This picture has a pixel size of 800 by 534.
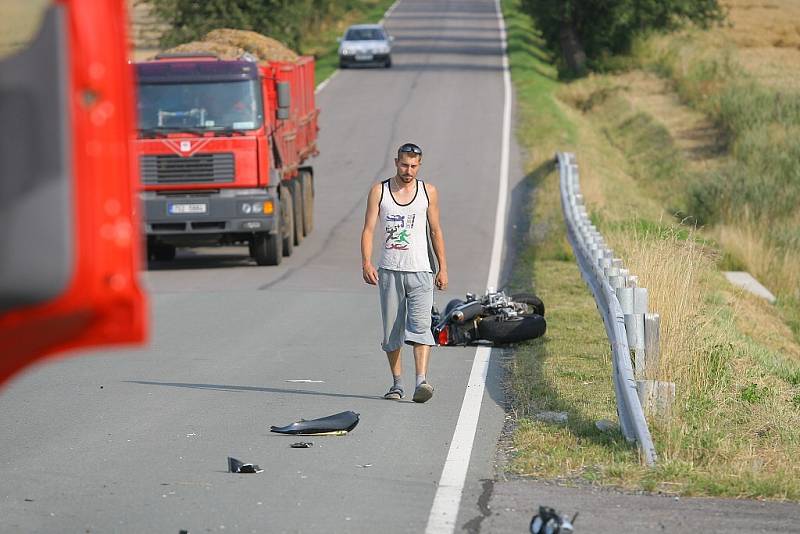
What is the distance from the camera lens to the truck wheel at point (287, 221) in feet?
71.1

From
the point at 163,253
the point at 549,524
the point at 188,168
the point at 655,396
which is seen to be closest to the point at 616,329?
the point at 655,396

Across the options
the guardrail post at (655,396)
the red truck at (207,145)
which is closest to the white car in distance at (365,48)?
the red truck at (207,145)

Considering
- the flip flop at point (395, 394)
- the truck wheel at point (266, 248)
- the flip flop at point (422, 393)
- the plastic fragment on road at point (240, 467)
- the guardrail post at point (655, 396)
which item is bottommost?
the truck wheel at point (266, 248)

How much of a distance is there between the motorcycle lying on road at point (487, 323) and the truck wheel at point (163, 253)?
31.4 feet

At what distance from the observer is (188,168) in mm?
20438

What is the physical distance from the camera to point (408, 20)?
73.9 metres

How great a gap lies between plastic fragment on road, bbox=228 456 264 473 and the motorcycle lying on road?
5545 mm

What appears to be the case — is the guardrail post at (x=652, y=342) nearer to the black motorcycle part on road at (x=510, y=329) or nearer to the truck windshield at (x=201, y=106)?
the black motorcycle part on road at (x=510, y=329)

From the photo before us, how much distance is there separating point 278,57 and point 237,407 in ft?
79.0

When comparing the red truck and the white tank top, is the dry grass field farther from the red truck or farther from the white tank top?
the white tank top

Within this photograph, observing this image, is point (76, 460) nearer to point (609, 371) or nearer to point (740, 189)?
point (609, 371)

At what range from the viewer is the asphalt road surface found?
6.96 metres

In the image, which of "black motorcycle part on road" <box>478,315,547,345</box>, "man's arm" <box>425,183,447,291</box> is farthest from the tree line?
"man's arm" <box>425,183,447,291</box>

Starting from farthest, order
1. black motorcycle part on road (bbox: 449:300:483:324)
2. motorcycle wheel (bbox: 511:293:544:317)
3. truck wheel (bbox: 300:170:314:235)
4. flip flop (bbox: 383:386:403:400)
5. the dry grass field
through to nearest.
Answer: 1. the dry grass field
2. truck wheel (bbox: 300:170:314:235)
3. motorcycle wheel (bbox: 511:293:544:317)
4. black motorcycle part on road (bbox: 449:300:483:324)
5. flip flop (bbox: 383:386:403:400)
